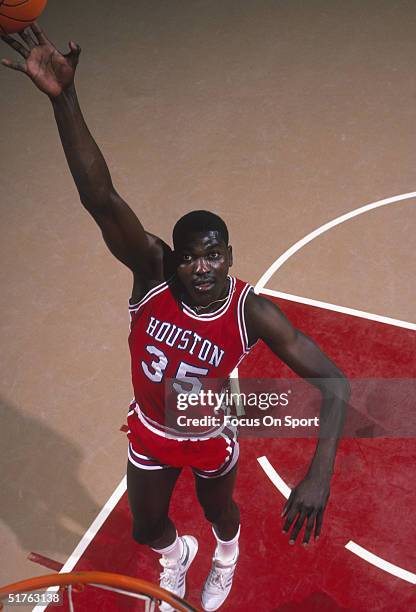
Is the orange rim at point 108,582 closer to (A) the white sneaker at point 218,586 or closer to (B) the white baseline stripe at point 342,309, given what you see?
(A) the white sneaker at point 218,586

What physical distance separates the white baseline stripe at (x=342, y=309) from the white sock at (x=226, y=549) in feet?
8.05

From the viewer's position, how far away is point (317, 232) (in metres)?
7.48

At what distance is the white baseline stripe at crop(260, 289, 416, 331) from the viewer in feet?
21.6

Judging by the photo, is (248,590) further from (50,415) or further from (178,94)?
(178,94)

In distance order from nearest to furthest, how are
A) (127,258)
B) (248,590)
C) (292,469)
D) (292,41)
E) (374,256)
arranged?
(127,258) < (248,590) < (292,469) < (374,256) < (292,41)

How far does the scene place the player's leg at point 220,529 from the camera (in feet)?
14.7

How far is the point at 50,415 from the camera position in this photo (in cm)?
618

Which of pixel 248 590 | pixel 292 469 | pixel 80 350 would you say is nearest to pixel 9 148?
pixel 80 350

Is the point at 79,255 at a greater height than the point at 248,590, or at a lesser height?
greater

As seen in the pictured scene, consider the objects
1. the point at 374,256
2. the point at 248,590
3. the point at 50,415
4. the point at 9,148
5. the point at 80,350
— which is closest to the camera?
the point at 248,590

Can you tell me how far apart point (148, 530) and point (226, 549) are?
672 millimetres

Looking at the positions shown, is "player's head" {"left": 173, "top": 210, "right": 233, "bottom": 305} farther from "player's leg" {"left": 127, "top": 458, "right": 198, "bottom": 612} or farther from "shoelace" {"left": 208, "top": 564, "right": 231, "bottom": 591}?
"shoelace" {"left": 208, "top": 564, "right": 231, "bottom": 591}

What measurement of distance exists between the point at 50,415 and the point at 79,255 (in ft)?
6.15

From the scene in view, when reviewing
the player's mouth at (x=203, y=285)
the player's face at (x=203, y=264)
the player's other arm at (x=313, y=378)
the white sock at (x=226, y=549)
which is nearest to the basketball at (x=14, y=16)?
the player's face at (x=203, y=264)
